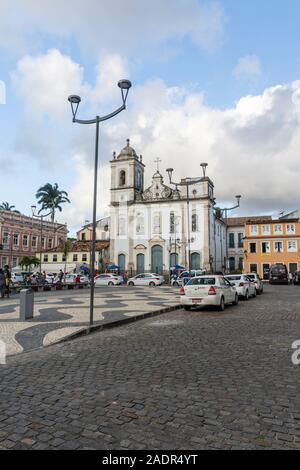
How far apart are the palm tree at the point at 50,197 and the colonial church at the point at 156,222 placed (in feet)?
45.4

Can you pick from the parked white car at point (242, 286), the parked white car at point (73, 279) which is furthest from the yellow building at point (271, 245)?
the parked white car at point (242, 286)

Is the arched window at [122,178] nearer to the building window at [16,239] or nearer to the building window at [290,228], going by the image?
the building window at [16,239]

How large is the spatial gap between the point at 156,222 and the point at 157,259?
5.96 metres

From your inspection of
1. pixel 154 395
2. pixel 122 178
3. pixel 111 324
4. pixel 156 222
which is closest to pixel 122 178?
pixel 122 178

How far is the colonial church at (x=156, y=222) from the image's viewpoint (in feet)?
183

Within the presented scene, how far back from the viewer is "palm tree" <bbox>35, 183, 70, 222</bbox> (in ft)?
224

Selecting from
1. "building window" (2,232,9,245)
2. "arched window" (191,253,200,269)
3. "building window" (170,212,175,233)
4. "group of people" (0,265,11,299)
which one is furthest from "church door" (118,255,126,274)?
"group of people" (0,265,11,299)

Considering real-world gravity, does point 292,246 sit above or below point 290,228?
below

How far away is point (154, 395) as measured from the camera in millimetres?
4879

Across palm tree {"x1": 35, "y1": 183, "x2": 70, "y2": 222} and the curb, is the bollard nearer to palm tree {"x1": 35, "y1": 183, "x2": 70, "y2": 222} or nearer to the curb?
the curb

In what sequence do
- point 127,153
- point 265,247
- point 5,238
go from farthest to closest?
1. point 5,238
2. point 127,153
3. point 265,247

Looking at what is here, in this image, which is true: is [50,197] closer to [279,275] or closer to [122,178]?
[122,178]

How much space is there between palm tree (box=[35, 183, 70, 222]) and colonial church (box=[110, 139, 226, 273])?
13.8 meters
